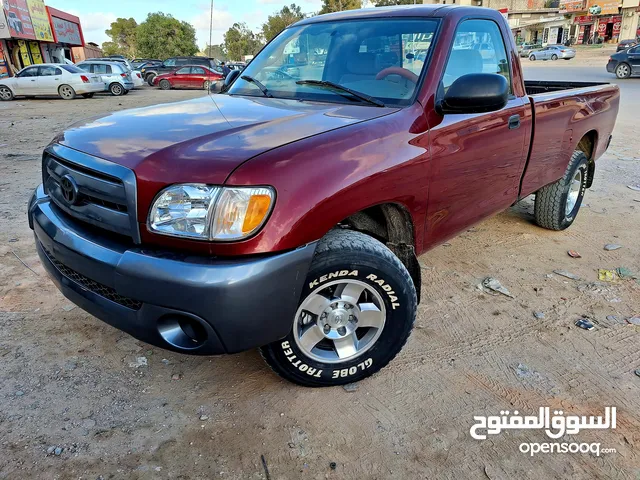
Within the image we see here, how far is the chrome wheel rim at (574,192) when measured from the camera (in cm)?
455

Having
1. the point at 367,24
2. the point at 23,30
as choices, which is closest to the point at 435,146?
the point at 367,24

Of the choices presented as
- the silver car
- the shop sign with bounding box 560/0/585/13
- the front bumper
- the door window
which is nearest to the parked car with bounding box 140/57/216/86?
the door window

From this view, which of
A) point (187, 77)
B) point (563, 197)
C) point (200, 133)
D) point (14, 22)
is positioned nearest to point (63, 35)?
point (14, 22)

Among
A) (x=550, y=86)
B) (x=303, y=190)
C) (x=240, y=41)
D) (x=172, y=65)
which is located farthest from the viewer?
(x=240, y=41)

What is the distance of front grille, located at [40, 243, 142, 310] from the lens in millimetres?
2018

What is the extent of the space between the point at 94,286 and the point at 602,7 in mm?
62636

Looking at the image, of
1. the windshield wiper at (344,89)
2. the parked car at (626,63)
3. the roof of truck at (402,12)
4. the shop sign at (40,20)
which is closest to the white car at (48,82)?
the shop sign at (40,20)

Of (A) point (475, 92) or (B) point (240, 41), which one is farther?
(B) point (240, 41)

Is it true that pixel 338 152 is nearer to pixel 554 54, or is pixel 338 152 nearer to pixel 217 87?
pixel 217 87

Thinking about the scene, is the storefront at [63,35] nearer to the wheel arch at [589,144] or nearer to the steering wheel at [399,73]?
the wheel arch at [589,144]

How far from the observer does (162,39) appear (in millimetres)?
56750

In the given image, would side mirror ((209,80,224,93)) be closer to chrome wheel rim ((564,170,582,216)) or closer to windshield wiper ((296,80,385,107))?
windshield wiper ((296,80,385,107))

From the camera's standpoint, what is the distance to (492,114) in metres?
2.92

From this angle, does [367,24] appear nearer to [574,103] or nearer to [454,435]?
[574,103]
